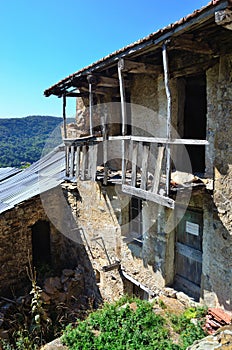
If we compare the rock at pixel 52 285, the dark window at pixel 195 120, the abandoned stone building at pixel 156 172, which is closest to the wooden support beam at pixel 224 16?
the abandoned stone building at pixel 156 172

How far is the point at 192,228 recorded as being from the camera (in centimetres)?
593

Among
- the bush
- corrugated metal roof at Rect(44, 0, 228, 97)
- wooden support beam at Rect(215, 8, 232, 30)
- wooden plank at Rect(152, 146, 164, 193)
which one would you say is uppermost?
corrugated metal roof at Rect(44, 0, 228, 97)

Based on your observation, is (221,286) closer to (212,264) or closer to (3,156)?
(212,264)

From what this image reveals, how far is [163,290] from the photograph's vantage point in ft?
21.3

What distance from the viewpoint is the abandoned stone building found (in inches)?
187

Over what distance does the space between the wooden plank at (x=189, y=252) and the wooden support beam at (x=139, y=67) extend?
3836 mm

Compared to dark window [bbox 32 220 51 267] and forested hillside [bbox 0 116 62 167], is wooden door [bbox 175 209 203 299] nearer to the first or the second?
dark window [bbox 32 220 51 267]

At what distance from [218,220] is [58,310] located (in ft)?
18.6

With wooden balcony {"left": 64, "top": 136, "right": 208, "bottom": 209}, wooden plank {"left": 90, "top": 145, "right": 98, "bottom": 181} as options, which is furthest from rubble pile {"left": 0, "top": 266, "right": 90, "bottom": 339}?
wooden plank {"left": 90, "top": 145, "right": 98, "bottom": 181}

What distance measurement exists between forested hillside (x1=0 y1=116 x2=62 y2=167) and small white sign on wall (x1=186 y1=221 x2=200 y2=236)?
42.9 meters

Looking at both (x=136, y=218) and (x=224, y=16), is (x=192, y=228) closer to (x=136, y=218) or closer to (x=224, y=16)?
(x=136, y=218)

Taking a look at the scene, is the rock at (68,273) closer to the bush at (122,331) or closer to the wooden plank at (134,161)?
the bush at (122,331)

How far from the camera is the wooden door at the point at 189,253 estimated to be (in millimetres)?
5885

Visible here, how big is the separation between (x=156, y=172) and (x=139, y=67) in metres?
2.27
